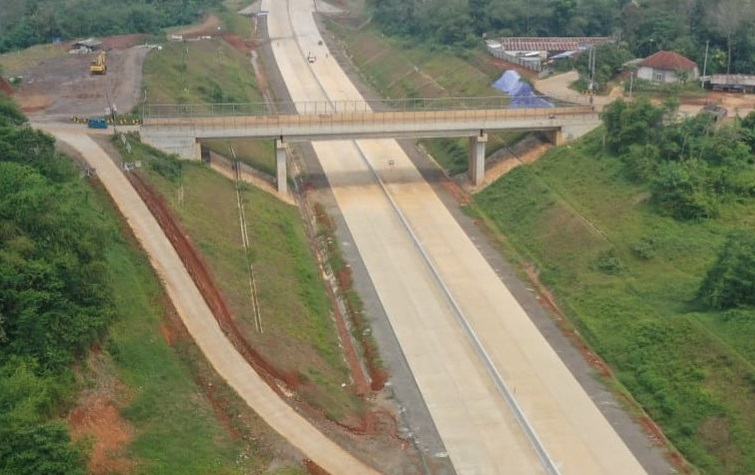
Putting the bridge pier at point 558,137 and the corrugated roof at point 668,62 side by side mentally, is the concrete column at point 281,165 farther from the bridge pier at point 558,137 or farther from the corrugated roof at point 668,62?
the corrugated roof at point 668,62

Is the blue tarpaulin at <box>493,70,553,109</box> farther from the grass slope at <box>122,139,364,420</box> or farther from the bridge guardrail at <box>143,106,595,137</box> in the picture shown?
the grass slope at <box>122,139,364,420</box>

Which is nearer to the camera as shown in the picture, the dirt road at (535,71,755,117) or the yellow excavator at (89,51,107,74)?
the dirt road at (535,71,755,117)

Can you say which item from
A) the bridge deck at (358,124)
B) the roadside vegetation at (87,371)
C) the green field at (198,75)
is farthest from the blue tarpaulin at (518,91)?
the roadside vegetation at (87,371)

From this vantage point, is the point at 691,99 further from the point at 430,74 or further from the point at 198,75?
the point at 198,75

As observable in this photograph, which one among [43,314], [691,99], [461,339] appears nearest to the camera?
[43,314]

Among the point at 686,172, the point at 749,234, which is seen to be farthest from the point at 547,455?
the point at 686,172

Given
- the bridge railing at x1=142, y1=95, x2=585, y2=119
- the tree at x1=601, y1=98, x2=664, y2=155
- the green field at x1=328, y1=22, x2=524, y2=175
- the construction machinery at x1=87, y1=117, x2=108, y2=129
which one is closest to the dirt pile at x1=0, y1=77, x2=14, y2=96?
the bridge railing at x1=142, y1=95, x2=585, y2=119

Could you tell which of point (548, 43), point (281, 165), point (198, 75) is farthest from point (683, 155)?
point (198, 75)
